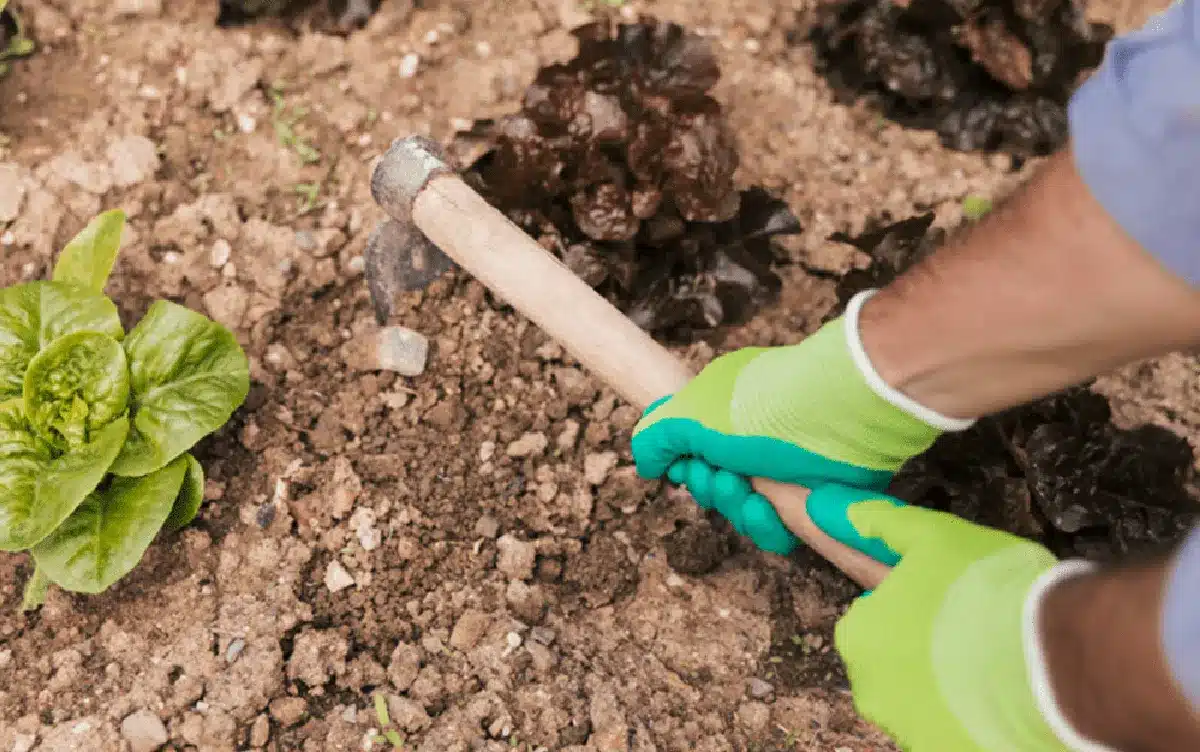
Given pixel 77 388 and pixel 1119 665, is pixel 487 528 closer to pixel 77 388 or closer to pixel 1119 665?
pixel 77 388

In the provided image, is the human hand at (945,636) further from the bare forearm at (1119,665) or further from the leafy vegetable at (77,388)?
the leafy vegetable at (77,388)

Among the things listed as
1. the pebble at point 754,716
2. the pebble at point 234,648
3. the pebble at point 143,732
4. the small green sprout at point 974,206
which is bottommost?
the pebble at point 143,732

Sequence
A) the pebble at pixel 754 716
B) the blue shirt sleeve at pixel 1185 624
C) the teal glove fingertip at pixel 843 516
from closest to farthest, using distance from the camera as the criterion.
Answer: the blue shirt sleeve at pixel 1185 624, the teal glove fingertip at pixel 843 516, the pebble at pixel 754 716

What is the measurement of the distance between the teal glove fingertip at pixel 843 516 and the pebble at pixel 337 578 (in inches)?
39.1

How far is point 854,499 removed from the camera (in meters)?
1.76

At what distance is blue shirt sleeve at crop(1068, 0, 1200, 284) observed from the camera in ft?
3.88

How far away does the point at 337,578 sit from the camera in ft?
6.91

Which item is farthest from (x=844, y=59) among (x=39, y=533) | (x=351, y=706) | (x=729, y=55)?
(x=39, y=533)

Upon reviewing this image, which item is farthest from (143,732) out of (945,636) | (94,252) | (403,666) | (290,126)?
(290,126)

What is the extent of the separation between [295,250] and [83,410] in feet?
2.32

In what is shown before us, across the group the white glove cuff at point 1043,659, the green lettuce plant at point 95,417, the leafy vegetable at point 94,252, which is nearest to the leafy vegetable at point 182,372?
the green lettuce plant at point 95,417

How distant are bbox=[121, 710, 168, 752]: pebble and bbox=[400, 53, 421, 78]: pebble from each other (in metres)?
1.82

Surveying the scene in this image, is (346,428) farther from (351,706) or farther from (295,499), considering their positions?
(351,706)

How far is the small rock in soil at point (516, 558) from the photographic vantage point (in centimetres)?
214
